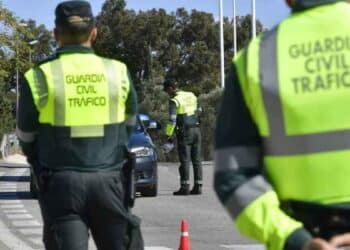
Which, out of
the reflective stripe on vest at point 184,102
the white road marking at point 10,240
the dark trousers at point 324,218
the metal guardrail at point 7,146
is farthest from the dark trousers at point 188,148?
the metal guardrail at point 7,146

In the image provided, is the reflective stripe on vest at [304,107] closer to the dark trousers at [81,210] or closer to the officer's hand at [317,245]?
the officer's hand at [317,245]

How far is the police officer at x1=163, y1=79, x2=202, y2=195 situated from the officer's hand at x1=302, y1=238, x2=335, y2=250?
46.2 feet

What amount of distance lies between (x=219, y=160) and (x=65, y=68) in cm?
254

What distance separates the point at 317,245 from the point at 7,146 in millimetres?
58240

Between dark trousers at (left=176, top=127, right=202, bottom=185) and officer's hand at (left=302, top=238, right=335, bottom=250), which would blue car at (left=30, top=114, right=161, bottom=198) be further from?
officer's hand at (left=302, top=238, right=335, bottom=250)

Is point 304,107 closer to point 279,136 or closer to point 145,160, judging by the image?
point 279,136

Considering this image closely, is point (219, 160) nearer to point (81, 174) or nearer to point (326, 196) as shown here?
point (326, 196)

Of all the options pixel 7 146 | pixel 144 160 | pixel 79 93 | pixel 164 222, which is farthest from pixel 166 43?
pixel 79 93

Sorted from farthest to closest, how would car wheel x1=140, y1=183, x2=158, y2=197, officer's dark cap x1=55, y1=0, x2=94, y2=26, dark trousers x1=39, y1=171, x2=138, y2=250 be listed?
1. car wheel x1=140, y1=183, x2=158, y2=197
2. officer's dark cap x1=55, y1=0, x2=94, y2=26
3. dark trousers x1=39, y1=171, x2=138, y2=250

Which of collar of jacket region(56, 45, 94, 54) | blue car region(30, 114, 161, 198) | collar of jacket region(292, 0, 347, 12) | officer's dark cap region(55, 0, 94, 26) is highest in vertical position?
officer's dark cap region(55, 0, 94, 26)

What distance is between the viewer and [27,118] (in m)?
5.17

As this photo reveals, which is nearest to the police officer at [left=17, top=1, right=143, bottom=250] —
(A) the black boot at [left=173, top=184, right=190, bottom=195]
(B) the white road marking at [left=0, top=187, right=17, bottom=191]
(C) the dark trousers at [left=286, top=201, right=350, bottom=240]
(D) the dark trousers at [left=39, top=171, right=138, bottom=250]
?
(D) the dark trousers at [left=39, top=171, right=138, bottom=250]

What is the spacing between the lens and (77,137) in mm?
5105

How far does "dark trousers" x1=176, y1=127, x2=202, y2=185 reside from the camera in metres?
16.8
